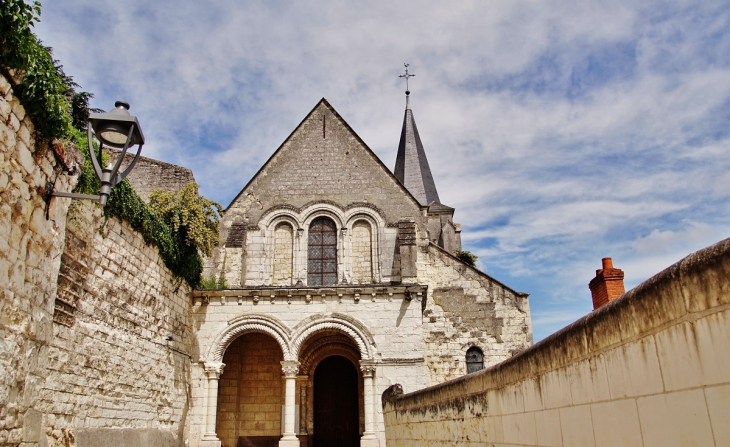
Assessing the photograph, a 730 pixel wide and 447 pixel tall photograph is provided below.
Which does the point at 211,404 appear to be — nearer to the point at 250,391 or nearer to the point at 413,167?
the point at 250,391

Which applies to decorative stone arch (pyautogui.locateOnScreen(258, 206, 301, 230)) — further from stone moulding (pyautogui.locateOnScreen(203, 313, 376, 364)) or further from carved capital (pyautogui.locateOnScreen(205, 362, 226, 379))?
carved capital (pyautogui.locateOnScreen(205, 362, 226, 379))

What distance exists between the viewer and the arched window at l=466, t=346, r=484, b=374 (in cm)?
1738

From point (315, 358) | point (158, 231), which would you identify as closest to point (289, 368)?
point (315, 358)

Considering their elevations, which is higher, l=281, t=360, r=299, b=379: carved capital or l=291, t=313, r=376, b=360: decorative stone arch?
l=291, t=313, r=376, b=360: decorative stone arch

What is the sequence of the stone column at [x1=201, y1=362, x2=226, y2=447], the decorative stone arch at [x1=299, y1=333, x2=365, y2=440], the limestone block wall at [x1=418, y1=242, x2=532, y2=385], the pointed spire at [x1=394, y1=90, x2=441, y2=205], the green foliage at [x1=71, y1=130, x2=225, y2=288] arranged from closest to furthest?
the green foliage at [x1=71, y1=130, x2=225, y2=288] < the stone column at [x1=201, y1=362, x2=226, y2=447] < the decorative stone arch at [x1=299, y1=333, x2=365, y2=440] < the limestone block wall at [x1=418, y1=242, x2=532, y2=385] < the pointed spire at [x1=394, y1=90, x2=441, y2=205]

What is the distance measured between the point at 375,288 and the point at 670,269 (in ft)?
38.2

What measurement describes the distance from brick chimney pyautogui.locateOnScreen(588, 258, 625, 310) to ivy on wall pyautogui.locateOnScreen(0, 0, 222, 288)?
883cm

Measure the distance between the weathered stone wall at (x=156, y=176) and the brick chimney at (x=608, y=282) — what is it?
14.5m

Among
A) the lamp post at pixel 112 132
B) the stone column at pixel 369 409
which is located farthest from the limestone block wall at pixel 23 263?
the stone column at pixel 369 409

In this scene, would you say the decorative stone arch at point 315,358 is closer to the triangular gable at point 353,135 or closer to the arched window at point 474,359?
the arched window at point 474,359

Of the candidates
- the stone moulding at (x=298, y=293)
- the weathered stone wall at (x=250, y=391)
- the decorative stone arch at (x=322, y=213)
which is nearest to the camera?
the stone moulding at (x=298, y=293)

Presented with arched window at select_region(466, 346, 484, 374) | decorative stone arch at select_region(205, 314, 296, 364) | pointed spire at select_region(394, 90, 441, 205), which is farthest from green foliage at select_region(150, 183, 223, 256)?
pointed spire at select_region(394, 90, 441, 205)

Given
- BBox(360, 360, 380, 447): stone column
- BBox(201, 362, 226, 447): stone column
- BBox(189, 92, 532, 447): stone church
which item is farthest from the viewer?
BBox(189, 92, 532, 447): stone church

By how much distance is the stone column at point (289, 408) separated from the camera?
13.3m
